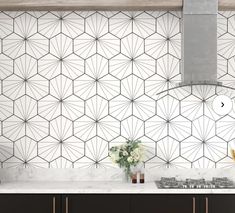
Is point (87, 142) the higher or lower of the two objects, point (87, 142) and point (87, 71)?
the lower

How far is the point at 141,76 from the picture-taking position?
3.86 m

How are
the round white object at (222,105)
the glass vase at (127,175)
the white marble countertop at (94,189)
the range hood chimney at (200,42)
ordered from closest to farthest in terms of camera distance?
the white marble countertop at (94,189)
the range hood chimney at (200,42)
the glass vase at (127,175)
the round white object at (222,105)

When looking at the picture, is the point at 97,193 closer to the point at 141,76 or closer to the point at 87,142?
the point at 87,142

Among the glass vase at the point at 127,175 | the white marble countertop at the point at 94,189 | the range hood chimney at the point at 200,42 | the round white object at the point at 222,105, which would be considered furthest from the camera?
the round white object at the point at 222,105

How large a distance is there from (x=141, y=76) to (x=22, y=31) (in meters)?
1.08

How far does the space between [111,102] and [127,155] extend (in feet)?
1.62

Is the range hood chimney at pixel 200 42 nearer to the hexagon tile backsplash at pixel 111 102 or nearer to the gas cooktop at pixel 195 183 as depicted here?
the hexagon tile backsplash at pixel 111 102

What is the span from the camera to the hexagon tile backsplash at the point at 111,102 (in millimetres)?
3850

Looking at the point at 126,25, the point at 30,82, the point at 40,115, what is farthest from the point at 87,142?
the point at 126,25
